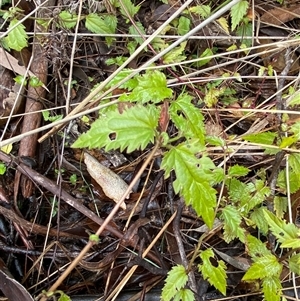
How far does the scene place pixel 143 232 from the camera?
5.15 feet

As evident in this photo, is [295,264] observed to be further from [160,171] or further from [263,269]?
[160,171]

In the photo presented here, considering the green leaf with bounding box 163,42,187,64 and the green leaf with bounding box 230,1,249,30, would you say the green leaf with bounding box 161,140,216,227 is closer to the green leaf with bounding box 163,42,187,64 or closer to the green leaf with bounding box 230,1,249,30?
the green leaf with bounding box 163,42,187,64

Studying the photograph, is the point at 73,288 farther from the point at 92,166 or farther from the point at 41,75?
the point at 41,75

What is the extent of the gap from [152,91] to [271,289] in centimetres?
71

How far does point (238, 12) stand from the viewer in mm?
1763

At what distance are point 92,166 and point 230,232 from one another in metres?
0.58

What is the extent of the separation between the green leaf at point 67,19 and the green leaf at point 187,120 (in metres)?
0.61

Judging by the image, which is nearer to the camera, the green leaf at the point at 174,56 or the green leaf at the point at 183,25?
the green leaf at the point at 174,56

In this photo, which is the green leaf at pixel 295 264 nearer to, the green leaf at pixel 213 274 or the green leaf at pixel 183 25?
the green leaf at pixel 213 274

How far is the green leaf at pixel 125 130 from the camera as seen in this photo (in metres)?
1.09

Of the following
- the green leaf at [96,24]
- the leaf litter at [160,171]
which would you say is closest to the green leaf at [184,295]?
the leaf litter at [160,171]

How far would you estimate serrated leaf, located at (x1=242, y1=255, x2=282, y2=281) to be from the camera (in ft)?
4.39

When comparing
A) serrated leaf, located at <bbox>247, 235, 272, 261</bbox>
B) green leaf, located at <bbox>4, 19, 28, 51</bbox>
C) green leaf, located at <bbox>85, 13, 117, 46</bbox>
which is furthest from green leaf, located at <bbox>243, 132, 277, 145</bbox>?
green leaf, located at <bbox>4, 19, 28, 51</bbox>

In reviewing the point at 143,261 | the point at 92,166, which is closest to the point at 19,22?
the point at 92,166
